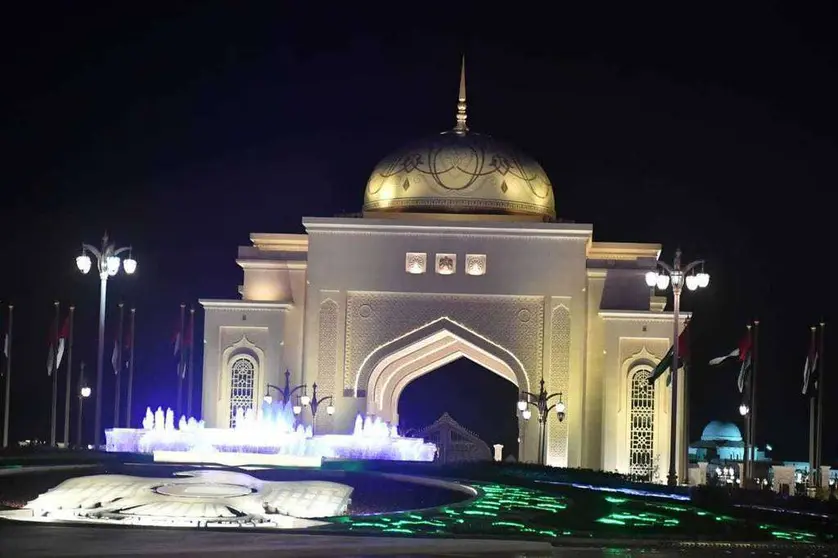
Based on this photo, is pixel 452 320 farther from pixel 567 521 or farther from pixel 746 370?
pixel 567 521

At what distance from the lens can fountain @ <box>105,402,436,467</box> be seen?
24078 mm

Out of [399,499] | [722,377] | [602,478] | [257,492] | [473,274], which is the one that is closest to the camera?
[257,492]

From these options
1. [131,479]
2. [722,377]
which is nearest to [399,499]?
[131,479]

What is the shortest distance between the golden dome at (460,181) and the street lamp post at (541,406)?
461 cm

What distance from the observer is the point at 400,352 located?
34094 mm

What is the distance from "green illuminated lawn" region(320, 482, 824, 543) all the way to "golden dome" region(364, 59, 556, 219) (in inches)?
667

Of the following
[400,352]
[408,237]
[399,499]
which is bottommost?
[399,499]

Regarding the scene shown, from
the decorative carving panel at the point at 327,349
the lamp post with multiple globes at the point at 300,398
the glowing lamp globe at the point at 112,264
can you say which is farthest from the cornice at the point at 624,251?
the glowing lamp globe at the point at 112,264

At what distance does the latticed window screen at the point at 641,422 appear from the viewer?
33125mm

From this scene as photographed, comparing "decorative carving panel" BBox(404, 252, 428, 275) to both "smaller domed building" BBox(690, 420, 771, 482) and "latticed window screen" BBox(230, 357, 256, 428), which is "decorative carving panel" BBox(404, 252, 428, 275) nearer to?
"latticed window screen" BBox(230, 357, 256, 428)

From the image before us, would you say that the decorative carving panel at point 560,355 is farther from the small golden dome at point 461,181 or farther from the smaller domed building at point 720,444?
the smaller domed building at point 720,444

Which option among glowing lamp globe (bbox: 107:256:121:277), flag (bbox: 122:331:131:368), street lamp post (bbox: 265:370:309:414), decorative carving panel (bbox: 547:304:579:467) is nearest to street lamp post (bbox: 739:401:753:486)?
decorative carving panel (bbox: 547:304:579:467)

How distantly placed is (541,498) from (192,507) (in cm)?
442

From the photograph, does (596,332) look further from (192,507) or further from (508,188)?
(192,507)
